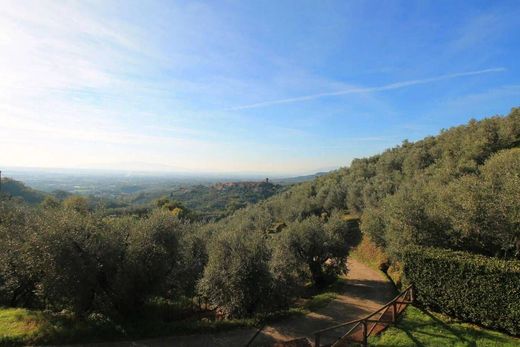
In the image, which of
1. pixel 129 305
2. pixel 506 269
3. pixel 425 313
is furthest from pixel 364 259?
pixel 129 305

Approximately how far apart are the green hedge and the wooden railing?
114 cm

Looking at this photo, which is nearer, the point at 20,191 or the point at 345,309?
the point at 345,309

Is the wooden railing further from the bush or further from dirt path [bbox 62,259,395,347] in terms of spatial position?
the bush

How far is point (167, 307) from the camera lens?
726 inches

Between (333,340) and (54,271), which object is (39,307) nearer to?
(54,271)

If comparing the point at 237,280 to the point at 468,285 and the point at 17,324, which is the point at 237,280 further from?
the point at 468,285

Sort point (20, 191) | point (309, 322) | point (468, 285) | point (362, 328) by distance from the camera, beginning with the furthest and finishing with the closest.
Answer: point (20, 191)
point (309, 322)
point (468, 285)
point (362, 328)

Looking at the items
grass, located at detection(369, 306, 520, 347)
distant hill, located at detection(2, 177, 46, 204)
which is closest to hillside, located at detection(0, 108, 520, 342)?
grass, located at detection(369, 306, 520, 347)

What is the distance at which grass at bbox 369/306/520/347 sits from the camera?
12.7 m

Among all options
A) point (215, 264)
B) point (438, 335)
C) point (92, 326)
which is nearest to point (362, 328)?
point (438, 335)

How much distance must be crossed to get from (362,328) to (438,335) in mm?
3261

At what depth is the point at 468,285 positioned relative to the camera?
14914mm

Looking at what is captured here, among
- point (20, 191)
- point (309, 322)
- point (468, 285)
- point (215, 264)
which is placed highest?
point (468, 285)

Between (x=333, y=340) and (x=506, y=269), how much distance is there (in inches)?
336
